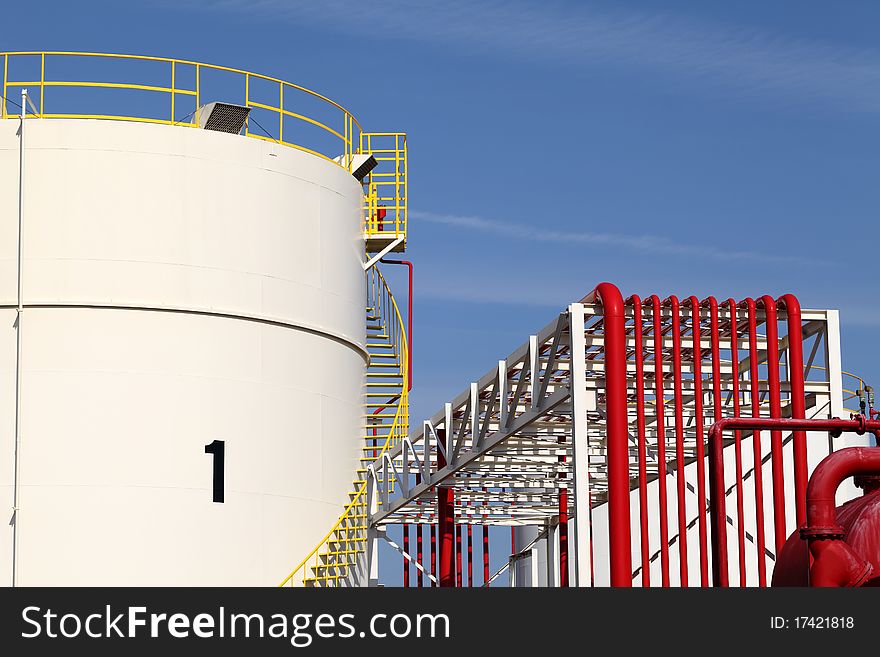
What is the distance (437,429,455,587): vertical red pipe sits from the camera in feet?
112

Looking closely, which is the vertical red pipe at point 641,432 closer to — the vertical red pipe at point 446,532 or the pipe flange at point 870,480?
the pipe flange at point 870,480

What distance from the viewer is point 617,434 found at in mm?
24219

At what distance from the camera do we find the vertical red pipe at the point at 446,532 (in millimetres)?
34094

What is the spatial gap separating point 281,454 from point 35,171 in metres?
7.42

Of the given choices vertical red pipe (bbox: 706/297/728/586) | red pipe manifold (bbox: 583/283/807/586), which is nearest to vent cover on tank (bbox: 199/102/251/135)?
red pipe manifold (bbox: 583/283/807/586)

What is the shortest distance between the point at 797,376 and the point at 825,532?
674cm

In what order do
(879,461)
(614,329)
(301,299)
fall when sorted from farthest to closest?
(301,299)
(614,329)
(879,461)

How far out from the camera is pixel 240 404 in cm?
2941

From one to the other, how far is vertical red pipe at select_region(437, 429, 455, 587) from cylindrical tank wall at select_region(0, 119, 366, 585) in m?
4.04

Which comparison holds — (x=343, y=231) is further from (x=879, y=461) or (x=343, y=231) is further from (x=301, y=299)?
(x=879, y=461)

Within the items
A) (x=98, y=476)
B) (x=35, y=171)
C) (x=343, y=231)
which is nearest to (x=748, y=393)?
(x=343, y=231)

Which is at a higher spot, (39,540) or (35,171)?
(35,171)

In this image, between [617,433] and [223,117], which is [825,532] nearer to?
[617,433]

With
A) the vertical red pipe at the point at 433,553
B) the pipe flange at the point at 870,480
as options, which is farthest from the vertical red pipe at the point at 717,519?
the vertical red pipe at the point at 433,553
